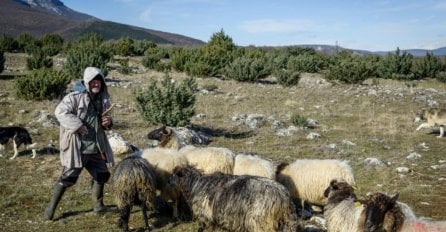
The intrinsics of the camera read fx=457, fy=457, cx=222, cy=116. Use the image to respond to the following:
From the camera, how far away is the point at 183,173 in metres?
6.60

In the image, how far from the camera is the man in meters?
6.70

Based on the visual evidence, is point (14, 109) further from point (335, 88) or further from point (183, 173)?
point (335, 88)

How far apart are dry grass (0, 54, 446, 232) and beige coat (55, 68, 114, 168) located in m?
1.07

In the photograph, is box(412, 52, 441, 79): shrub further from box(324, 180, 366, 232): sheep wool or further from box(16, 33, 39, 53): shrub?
box(16, 33, 39, 53): shrub

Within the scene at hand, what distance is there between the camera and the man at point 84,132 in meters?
6.70

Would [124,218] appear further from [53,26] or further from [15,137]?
[53,26]

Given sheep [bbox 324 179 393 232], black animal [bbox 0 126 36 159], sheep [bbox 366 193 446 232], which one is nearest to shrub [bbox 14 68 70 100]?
black animal [bbox 0 126 36 159]

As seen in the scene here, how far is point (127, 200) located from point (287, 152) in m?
5.94

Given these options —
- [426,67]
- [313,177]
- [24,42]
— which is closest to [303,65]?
[426,67]

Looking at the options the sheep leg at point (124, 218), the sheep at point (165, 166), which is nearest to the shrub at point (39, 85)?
the sheep at point (165, 166)

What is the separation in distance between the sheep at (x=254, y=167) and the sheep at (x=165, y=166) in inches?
35.1

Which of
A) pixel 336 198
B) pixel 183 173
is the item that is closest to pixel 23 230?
pixel 183 173

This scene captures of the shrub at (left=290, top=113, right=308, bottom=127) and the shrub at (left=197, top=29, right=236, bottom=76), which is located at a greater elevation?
the shrub at (left=197, top=29, right=236, bottom=76)

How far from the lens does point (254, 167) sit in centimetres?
747
